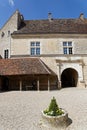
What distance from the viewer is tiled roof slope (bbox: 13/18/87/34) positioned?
2194 cm

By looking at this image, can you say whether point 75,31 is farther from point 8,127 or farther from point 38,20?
point 8,127

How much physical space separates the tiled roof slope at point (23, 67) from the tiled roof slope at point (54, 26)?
406 cm

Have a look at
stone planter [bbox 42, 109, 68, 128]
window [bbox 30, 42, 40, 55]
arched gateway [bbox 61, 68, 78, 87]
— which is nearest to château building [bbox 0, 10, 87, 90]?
window [bbox 30, 42, 40, 55]

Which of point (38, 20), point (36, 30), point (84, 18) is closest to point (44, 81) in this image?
point (36, 30)

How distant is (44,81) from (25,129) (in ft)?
44.6

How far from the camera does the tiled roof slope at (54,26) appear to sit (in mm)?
21938

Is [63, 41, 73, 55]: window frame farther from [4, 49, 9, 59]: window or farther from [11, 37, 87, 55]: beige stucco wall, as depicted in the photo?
[4, 49, 9, 59]: window

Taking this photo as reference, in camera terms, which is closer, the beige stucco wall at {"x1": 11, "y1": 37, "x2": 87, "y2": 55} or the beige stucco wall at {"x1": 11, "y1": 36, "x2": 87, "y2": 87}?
the beige stucco wall at {"x1": 11, "y1": 36, "x2": 87, "y2": 87}

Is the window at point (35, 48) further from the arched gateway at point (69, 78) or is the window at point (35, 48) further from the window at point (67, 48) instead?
the arched gateway at point (69, 78)

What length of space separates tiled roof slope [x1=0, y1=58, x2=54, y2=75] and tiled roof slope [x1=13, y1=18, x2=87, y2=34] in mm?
4059

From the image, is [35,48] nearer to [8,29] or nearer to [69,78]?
[8,29]

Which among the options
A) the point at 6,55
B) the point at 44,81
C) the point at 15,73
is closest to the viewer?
the point at 15,73

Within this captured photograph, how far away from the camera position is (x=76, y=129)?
7000 mm

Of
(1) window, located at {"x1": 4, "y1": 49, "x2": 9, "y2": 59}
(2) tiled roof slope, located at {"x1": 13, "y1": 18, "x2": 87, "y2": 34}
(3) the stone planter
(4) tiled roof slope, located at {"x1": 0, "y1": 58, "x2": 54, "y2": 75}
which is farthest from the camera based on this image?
(1) window, located at {"x1": 4, "y1": 49, "x2": 9, "y2": 59}
